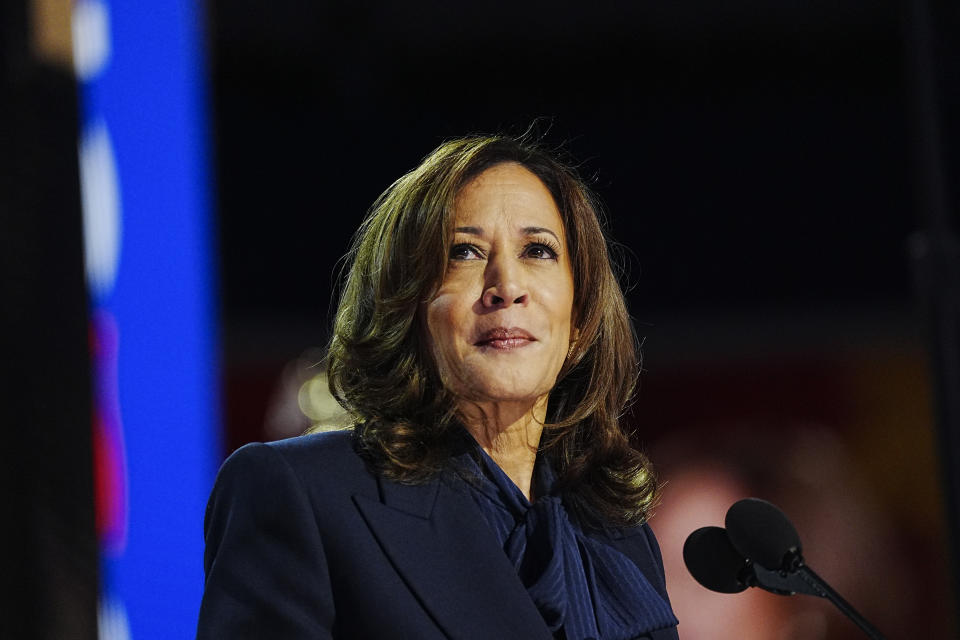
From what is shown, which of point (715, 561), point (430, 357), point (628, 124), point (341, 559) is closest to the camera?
point (341, 559)

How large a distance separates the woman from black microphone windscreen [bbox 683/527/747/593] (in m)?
0.13

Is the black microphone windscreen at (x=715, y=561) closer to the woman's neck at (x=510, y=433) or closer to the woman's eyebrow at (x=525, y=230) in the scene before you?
the woman's neck at (x=510, y=433)

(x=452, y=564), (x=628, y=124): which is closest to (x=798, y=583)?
(x=452, y=564)

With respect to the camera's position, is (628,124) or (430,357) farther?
(628,124)

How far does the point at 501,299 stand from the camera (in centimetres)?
158

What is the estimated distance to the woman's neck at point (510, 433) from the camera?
1646 mm

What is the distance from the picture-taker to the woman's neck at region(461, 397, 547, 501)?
1646 mm

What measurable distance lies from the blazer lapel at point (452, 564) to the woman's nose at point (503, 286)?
0.88 feet

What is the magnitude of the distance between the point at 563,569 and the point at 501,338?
1.03 feet

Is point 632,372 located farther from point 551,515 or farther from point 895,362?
point 895,362

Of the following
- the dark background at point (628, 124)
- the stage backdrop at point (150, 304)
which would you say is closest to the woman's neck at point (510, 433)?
the stage backdrop at point (150, 304)

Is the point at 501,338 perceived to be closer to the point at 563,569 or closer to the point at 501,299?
the point at 501,299

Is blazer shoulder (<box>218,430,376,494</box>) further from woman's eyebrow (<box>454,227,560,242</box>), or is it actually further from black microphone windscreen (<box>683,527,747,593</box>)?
black microphone windscreen (<box>683,527,747,593</box>)

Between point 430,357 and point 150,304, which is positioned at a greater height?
point 150,304
